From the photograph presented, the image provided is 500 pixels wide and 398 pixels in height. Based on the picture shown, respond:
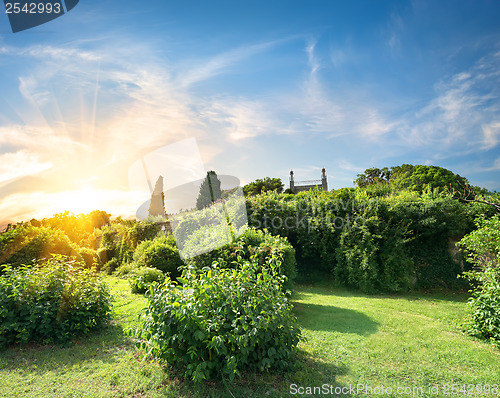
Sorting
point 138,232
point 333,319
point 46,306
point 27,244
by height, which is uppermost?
point 138,232

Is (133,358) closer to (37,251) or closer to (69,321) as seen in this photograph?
(69,321)

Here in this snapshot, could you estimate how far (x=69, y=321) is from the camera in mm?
4945

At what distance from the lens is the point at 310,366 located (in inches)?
155

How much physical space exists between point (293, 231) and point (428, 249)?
5019mm

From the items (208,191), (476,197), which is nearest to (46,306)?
(476,197)

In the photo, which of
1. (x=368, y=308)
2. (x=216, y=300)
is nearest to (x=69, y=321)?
(x=216, y=300)

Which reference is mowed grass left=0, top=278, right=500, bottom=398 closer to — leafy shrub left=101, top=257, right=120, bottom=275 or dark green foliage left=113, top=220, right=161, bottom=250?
dark green foliage left=113, top=220, right=161, bottom=250

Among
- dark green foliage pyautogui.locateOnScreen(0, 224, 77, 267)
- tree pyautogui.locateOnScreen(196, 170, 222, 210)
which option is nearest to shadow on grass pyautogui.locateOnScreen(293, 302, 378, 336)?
dark green foliage pyautogui.locateOnScreen(0, 224, 77, 267)

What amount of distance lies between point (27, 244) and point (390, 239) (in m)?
11.6

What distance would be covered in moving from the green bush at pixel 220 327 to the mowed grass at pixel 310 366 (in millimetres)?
249

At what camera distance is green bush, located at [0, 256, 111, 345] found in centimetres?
475

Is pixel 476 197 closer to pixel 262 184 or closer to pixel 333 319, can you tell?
pixel 333 319

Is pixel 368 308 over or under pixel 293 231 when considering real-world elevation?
under

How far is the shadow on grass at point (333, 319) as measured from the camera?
573cm
